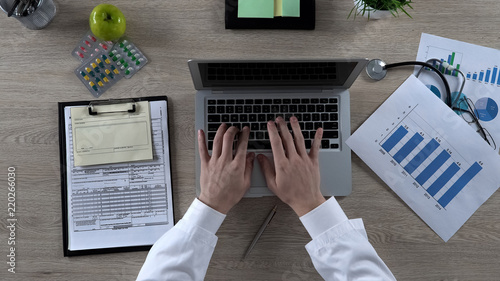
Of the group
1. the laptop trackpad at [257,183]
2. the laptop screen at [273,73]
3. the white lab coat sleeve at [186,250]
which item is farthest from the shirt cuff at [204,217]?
the laptop screen at [273,73]

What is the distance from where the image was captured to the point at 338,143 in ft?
2.90

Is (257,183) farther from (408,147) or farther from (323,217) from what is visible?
(408,147)

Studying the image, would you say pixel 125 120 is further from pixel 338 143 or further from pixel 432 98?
pixel 432 98

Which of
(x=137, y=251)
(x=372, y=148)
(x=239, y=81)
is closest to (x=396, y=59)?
(x=372, y=148)

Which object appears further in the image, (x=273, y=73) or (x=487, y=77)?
(x=487, y=77)

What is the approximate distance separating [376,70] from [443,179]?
12.5 inches

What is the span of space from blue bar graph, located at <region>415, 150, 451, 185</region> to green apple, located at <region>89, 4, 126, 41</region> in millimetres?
820

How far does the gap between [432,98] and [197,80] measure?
22.9 inches

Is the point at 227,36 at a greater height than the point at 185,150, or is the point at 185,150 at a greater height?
the point at 227,36

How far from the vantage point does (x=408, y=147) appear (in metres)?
0.91

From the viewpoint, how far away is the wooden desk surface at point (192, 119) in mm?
888

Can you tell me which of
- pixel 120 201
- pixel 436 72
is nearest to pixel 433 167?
pixel 436 72

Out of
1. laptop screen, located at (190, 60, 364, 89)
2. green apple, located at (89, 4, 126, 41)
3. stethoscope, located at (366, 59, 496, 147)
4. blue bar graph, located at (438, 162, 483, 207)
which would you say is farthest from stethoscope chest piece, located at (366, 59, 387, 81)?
green apple, located at (89, 4, 126, 41)

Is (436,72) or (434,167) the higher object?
(436,72)
